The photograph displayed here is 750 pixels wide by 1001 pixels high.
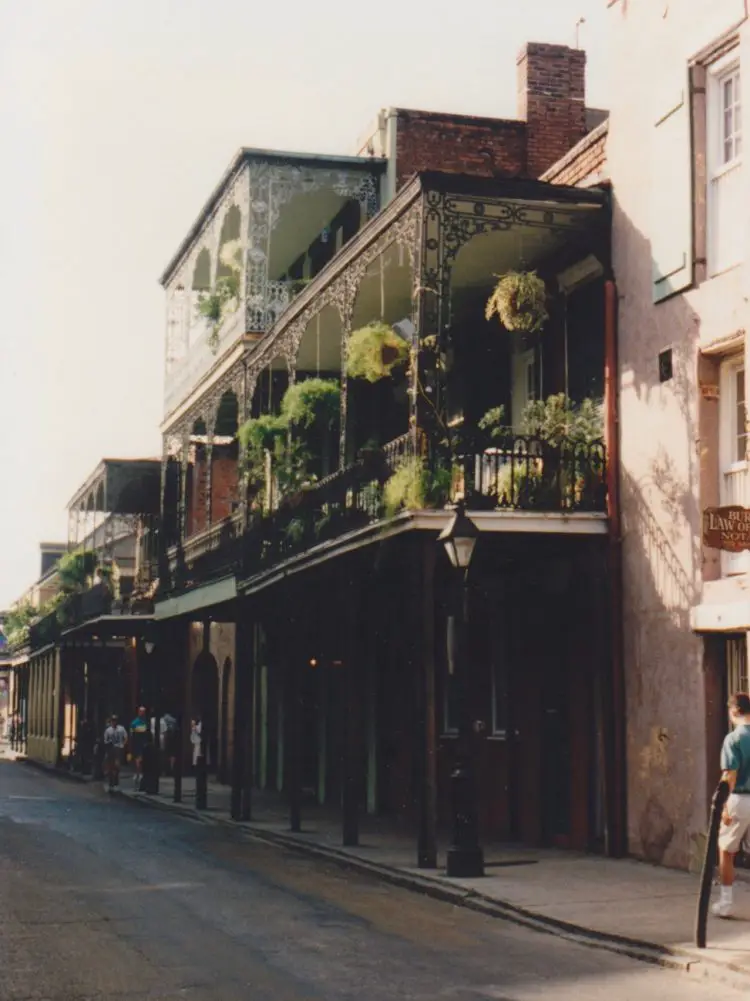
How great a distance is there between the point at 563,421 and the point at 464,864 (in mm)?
4943

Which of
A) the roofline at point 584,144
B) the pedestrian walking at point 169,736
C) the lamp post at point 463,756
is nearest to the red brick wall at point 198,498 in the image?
the pedestrian walking at point 169,736

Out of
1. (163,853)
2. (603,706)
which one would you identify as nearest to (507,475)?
(603,706)

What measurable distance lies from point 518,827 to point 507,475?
4.38 meters

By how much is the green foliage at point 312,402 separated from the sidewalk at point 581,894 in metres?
5.43

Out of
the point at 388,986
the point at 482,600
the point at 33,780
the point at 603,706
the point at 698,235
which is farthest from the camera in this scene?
the point at 33,780

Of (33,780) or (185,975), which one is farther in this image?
(33,780)

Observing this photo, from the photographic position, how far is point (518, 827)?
1772cm

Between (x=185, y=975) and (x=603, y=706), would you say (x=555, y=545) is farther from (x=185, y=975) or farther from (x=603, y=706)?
(x=185, y=975)

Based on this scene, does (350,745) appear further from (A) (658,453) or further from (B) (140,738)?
(B) (140,738)

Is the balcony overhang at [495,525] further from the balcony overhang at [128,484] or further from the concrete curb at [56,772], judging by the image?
the concrete curb at [56,772]

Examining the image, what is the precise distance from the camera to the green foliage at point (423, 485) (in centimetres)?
1512

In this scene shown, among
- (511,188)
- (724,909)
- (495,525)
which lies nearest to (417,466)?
(495,525)

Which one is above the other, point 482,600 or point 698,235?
point 698,235

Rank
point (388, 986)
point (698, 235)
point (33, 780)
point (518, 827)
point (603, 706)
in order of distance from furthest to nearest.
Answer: point (33, 780)
point (518, 827)
point (603, 706)
point (698, 235)
point (388, 986)
